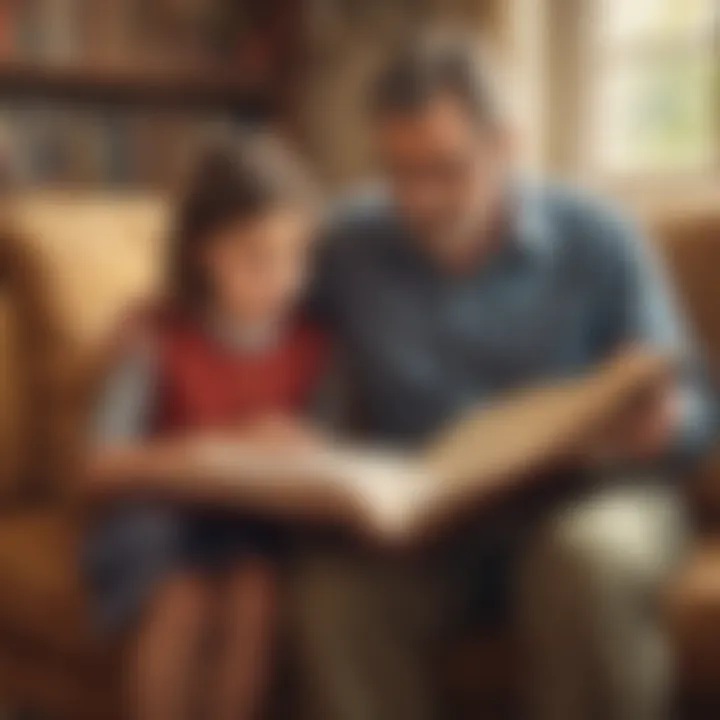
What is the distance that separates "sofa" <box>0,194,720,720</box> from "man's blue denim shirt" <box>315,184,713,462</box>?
130mm

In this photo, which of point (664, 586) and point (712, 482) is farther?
point (712, 482)

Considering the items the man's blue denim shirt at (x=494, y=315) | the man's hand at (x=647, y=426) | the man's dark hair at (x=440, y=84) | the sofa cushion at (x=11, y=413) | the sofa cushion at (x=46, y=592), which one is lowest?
the sofa cushion at (x=46, y=592)

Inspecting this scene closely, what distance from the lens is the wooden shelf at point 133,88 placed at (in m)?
2.07

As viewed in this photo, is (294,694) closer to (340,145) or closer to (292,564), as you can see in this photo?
(292,564)

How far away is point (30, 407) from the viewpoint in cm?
150

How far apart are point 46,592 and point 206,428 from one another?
0.71 feet

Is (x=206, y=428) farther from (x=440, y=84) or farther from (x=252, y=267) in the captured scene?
(x=440, y=84)

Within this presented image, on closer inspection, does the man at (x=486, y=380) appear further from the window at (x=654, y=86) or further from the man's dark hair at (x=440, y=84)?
the window at (x=654, y=86)

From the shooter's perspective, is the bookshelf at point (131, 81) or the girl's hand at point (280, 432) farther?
the bookshelf at point (131, 81)

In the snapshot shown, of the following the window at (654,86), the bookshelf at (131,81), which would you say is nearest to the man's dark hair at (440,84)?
the window at (654,86)

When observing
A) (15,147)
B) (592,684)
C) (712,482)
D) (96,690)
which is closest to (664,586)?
(592,684)

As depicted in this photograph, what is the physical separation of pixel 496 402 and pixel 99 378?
35 cm

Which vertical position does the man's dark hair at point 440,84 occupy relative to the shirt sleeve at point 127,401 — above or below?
above

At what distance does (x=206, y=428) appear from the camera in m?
1.25
